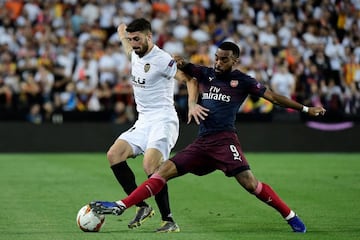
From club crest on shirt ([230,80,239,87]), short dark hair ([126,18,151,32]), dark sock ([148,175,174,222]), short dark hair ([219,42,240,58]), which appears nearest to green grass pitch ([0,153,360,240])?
dark sock ([148,175,174,222])

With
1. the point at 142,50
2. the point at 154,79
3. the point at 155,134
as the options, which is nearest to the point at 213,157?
the point at 155,134

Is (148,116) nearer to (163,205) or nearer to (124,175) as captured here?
(124,175)

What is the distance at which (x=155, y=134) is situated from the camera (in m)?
9.98

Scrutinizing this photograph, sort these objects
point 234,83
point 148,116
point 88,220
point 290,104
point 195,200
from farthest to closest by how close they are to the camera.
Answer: point 195,200
point 148,116
point 234,83
point 290,104
point 88,220

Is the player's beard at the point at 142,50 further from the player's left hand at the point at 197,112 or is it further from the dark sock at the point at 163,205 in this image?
the dark sock at the point at 163,205

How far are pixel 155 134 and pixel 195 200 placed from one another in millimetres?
2947

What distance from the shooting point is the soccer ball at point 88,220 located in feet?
30.0

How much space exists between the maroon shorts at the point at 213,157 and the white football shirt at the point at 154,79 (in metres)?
0.77

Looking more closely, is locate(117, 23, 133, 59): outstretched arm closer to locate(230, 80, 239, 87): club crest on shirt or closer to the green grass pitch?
locate(230, 80, 239, 87): club crest on shirt

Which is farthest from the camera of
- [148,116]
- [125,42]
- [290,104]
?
[125,42]

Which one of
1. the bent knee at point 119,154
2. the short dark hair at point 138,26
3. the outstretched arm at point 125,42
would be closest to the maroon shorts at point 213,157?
the bent knee at point 119,154

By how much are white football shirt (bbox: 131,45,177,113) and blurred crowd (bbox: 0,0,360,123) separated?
38.4 ft

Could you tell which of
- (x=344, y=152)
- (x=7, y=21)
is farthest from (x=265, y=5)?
(x=7, y=21)

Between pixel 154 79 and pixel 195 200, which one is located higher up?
pixel 154 79
